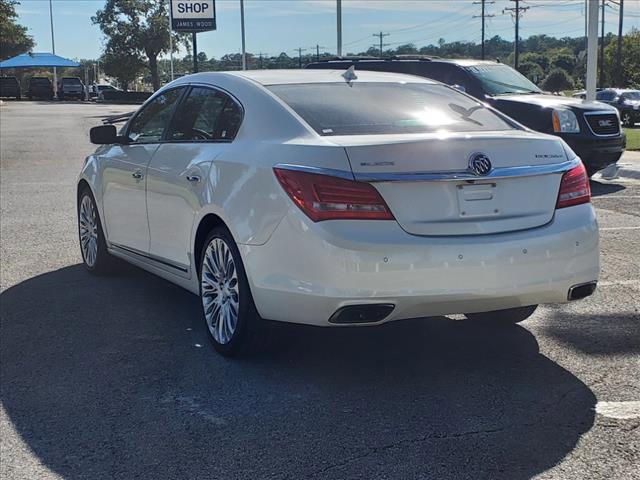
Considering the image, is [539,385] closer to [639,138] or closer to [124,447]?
[124,447]

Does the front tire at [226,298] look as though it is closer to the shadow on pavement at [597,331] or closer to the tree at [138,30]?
the shadow on pavement at [597,331]

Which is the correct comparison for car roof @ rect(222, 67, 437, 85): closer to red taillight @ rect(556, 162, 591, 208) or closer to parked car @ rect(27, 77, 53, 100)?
red taillight @ rect(556, 162, 591, 208)

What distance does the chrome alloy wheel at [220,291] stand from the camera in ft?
15.6

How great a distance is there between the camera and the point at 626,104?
1246 inches

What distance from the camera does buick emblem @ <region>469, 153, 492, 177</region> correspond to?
4.25 m

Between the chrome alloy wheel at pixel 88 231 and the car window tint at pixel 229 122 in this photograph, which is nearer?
the car window tint at pixel 229 122

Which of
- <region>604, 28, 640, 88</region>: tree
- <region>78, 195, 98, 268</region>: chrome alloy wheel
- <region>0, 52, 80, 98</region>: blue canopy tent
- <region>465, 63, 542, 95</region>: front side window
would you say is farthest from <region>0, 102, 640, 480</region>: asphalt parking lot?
<region>604, 28, 640, 88</region>: tree

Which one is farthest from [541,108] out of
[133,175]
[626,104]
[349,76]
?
[626,104]

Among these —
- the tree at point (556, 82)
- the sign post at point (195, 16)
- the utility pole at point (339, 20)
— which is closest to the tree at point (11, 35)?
the sign post at point (195, 16)

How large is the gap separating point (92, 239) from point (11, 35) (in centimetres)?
5820

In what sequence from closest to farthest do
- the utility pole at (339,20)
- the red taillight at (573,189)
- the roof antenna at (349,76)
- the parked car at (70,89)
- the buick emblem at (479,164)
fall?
the buick emblem at (479,164) → the red taillight at (573,189) → the roof antenna at (349,76) → the utility pole at (339,20) → the parked car at (70,89)

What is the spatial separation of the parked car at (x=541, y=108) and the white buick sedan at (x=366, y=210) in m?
6.78

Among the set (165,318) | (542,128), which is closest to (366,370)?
(165,318)

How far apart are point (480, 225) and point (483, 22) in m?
84.9
